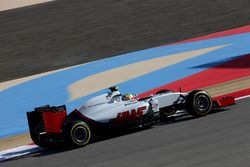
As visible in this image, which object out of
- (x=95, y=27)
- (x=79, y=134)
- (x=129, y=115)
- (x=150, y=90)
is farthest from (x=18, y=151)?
(x=95, y=27)

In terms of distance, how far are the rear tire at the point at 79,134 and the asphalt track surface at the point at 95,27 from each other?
10030 millimetres

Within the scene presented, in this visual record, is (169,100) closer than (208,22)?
Yes

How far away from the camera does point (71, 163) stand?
30.0ft

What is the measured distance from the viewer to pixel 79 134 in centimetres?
1062

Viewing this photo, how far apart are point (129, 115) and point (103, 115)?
1.59ft

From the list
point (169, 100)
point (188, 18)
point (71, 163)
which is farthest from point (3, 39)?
point (71, 163)

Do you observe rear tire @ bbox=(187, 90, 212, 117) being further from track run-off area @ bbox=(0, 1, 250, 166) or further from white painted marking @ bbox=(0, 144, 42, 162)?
white painted marking @ bbox=(0, 144, 42, 162)

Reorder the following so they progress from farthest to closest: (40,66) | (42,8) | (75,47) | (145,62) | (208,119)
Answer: (42,8) → (75,47) → (40,66) → (145,62) → (208,119)

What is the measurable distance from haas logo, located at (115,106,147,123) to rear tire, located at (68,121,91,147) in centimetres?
66

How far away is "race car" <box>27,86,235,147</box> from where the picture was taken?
35.0 feet

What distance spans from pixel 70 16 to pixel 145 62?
833 centimetres

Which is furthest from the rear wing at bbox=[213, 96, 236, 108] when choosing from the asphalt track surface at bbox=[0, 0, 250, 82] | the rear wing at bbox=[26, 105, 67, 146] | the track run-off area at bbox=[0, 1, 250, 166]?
the asphalt track surface at bbox=[0, 0, 250, 82]

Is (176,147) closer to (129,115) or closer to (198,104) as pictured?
(129,115)

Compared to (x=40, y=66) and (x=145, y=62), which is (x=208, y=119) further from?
(x=40, y=66)
